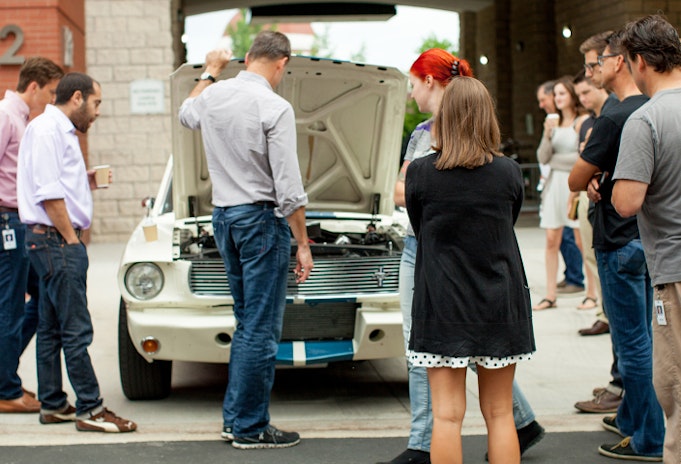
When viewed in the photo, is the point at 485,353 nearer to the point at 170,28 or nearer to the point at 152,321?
the point at 152,321

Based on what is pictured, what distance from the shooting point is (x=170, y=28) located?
15.7m

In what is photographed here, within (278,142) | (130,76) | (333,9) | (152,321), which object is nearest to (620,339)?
(278,142)

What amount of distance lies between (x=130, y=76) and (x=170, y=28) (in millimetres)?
971

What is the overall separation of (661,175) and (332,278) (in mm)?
2325

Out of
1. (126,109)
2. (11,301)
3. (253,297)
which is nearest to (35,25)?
(126,109)

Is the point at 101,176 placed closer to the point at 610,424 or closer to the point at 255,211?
the point at 255,211

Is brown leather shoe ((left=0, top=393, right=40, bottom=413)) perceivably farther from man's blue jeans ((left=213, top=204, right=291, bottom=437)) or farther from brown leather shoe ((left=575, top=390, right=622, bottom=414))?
brown leather shoe ((left=575, top=390, right=622, bottom=414))

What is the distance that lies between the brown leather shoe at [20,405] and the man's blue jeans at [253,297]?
1.40 metres

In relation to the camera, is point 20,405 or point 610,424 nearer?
point 610,424

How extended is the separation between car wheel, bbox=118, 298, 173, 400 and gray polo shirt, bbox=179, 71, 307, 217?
48.0 inches

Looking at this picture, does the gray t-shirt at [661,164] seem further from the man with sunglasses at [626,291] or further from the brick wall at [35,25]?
the brick wall at [35,25]

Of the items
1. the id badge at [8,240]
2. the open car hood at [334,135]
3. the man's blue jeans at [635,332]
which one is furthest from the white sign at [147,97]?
the man's blue jeans at [635,332]

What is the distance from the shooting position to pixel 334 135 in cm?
657

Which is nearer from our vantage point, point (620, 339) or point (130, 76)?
point (620, 339)
